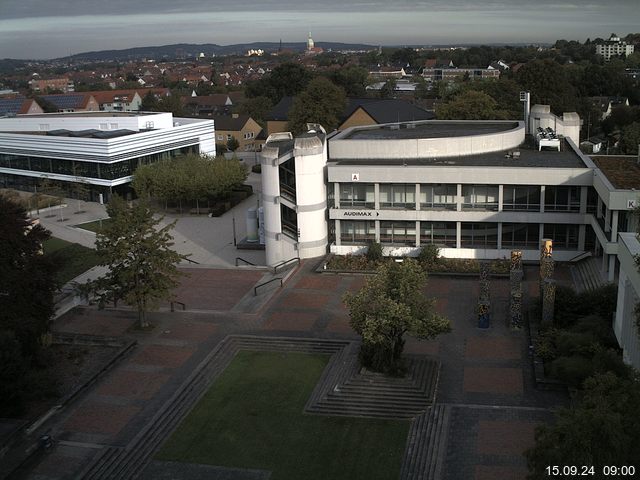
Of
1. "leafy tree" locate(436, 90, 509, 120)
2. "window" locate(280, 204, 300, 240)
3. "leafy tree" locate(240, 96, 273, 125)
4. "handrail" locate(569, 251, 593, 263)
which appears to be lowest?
"handrail" locate(569, 251, 593, 263)

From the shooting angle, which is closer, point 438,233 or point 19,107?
point 438,233

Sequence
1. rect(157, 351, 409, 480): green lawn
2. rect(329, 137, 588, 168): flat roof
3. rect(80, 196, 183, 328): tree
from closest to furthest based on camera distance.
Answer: rect(157, 351, 409, 480): green lawn
rect(80, 196, 183, 328): tree
rect(329, 137, 588, 168): flat roof

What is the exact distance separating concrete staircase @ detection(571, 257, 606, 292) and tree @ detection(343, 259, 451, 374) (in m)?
11.5

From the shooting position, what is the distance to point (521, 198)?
38.0 meters

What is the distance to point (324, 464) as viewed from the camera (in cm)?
2081

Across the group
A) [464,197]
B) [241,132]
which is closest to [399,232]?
[464,197]

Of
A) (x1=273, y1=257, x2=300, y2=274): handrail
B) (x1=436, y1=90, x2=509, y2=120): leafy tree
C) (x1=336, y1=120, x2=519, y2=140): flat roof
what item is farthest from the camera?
(x1=436, y1=90, x2=509, y2=120): leafy tree

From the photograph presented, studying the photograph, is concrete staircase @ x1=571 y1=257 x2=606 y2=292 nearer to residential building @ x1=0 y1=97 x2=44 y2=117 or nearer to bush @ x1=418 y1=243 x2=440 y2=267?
bush @ x1=418 y1=243 x2=440 y2=267

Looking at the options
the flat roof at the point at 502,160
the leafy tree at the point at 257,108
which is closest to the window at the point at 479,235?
the flat roof at the point at 502,160

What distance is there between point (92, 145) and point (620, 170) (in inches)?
1668

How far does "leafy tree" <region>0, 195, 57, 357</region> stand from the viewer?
1017 inches

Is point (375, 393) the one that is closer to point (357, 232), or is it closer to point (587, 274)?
point (587, 274)

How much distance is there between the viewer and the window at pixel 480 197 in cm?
3838

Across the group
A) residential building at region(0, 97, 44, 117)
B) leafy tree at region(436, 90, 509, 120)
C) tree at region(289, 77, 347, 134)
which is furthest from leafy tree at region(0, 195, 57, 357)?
residential building at region(0, 97, 44, 117)
